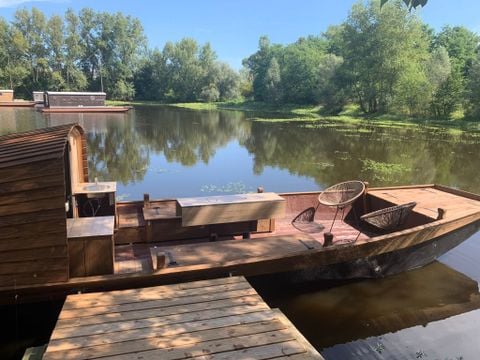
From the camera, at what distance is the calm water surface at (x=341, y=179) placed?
5.79m

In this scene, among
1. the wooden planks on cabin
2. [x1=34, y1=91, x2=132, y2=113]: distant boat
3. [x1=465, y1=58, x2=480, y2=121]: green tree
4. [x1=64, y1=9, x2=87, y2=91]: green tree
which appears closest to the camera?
the wooden planks on cabin

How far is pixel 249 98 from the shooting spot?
8381 centimetres

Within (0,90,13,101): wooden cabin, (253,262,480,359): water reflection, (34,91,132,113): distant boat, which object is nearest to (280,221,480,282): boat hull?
(253,262,480,359): water reflection

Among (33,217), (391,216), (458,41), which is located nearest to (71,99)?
(391,216)

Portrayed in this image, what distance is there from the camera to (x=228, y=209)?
6.57 meters

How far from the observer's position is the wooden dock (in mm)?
3777

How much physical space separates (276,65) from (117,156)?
55844 mm

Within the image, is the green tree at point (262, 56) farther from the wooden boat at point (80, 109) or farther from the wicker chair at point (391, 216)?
the wicker chair at point (391, 216)

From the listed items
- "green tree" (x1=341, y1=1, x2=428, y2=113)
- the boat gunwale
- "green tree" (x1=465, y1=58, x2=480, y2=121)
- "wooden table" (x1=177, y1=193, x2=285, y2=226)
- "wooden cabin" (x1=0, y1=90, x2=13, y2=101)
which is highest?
"green tree" (x1=341, y1=1, x2=428, y2=113)

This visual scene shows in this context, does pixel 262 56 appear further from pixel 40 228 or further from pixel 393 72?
pixel 40 228

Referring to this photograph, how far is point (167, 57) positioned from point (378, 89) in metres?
50.9

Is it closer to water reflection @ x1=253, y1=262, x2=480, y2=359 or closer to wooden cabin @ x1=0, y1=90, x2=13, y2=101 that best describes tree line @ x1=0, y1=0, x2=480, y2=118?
wooden cabin @ x1=0, y1=90, x2=13, y2=101

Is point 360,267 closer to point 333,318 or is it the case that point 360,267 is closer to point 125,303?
point 333,318

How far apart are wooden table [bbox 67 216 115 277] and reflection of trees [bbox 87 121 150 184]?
9990 millimetres
